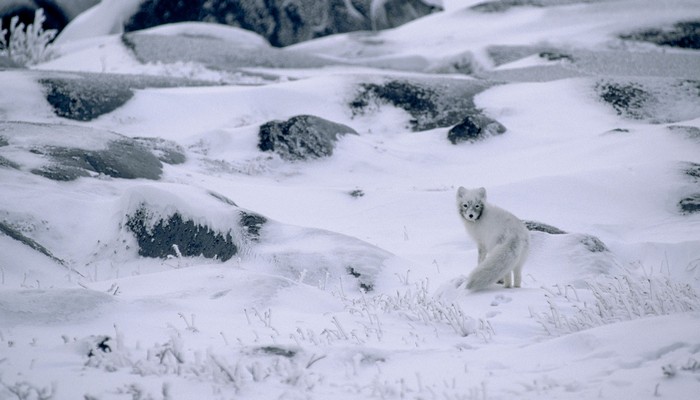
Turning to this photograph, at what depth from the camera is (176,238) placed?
7.62m

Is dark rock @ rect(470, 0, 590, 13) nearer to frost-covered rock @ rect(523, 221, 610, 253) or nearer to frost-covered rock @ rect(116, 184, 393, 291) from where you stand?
frost-covered rock @ rect(523, 221, 610, 253)

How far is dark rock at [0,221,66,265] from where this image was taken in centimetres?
629

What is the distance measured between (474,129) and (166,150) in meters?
6.41

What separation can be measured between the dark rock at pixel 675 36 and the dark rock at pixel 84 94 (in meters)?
16.2

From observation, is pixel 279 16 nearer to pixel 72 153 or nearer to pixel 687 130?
pixel 687 130

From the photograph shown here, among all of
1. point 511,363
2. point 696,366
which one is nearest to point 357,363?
point 511,363

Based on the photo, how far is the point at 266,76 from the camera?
19.0 metres

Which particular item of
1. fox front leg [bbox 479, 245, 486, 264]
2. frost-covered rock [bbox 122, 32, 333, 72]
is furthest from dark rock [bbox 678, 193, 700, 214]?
frost-covered rock [bbox 122, 32, 333, 72]

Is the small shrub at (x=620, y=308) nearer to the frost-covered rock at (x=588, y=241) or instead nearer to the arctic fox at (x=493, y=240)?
the arctic fox at (x=493, y=240)

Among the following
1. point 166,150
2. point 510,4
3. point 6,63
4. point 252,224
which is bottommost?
point 166,150

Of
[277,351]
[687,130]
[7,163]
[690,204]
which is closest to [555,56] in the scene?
[687,130]

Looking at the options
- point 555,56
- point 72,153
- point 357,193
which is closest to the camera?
point 72,153

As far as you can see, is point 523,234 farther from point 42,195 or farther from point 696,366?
point 42,195

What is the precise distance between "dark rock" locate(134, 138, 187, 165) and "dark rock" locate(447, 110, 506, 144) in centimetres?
571
